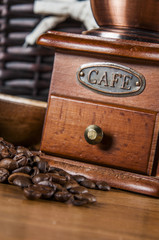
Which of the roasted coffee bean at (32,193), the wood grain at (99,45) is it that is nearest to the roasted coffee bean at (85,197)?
the roasted coffee bean at (32,193)

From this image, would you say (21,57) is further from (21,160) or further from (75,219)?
(75,219)

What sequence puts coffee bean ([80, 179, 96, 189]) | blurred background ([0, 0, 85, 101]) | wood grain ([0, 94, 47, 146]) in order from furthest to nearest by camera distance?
blurred background ([0, 0, 85, 101]) → wood grain ([0, 94, 47, 146]) → coffee bean ([80, 179, 96, 189])

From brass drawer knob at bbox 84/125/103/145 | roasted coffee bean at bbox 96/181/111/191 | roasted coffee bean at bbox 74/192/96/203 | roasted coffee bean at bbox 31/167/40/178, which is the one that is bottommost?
roasted coffee bean at bbox 96/181/111/191

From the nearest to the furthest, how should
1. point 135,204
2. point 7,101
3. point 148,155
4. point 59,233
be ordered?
point 59,233, point 135,204, point 148,155, point 7,101

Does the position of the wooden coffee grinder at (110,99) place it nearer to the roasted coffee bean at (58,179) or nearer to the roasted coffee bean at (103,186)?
the roasted coffee bean at (103,186)

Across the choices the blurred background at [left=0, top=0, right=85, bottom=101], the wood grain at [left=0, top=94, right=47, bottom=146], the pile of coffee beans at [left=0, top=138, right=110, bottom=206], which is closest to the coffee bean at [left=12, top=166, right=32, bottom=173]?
the pile of coffee beans at [left=0, top=138, right=110, bottom=206]

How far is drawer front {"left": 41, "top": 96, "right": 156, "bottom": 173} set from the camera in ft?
4.04

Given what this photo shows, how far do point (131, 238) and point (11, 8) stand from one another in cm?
185

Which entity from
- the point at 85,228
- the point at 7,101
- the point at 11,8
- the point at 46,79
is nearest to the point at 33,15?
the point at 11,8

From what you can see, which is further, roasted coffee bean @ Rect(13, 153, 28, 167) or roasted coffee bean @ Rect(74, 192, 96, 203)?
roasted coffee bean @ Rect(13, 153, 28, 167)

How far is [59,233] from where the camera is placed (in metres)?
0.76

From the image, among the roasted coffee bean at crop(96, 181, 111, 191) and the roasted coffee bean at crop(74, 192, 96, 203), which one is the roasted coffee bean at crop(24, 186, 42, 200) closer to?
the roasted coffee bean at crop(74, 192, 96, 203)

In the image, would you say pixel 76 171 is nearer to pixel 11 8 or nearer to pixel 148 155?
pixel 148 155

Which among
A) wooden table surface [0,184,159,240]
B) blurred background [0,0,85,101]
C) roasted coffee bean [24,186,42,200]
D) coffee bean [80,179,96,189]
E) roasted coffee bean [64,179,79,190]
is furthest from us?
blurred background [0,0,85,101]
